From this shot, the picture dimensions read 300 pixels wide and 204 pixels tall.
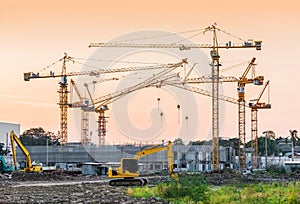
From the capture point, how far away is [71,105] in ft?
467

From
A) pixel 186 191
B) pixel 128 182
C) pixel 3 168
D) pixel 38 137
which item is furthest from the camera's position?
pixel 38 137

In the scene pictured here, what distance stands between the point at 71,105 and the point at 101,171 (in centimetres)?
5482

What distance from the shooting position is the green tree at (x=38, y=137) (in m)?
170

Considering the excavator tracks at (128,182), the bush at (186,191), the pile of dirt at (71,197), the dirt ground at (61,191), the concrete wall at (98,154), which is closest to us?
the bush at (186,191)

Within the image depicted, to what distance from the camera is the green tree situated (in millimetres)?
170450

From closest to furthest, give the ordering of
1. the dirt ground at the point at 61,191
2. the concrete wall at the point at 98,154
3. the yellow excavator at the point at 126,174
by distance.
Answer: the dirt ground at the point at 61,191
the yellow excavator at the point at 126,174
the concrete wall at the point at 98,154

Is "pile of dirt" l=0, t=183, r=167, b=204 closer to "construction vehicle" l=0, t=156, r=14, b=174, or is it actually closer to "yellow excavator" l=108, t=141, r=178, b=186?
"yellow excavator" l=108, t=141, r=178, b=186

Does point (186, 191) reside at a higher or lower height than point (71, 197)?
higher

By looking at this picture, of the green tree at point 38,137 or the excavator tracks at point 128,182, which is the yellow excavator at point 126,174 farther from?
the green tree at point 38,137

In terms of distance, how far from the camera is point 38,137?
7136 inches

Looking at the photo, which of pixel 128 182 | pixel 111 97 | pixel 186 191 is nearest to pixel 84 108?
pixel 111 97

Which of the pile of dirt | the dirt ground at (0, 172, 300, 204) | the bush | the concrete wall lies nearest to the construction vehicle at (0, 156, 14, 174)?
the dirt ground at (0, 172, 300, 204)

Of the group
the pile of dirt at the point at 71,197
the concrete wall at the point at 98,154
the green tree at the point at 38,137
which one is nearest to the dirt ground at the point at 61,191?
the pile of dirt at the point at 71,197

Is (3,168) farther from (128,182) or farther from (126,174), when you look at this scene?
(126,174)
